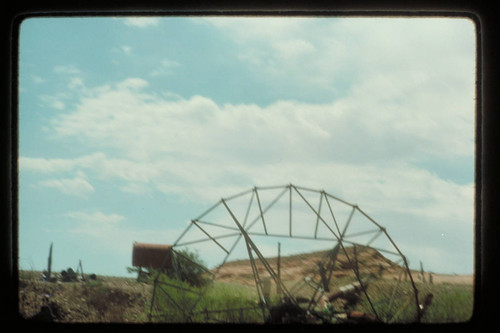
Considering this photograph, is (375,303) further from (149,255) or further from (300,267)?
(149,255)

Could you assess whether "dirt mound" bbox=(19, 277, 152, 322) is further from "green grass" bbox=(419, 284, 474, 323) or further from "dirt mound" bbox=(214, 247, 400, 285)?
"green grass" bbox=(419, 284, 474, 323)

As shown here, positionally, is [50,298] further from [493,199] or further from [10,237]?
[493,199]

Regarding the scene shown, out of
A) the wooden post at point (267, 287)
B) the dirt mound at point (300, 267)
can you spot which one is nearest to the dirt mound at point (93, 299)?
the dirt mound at point (300, 267)

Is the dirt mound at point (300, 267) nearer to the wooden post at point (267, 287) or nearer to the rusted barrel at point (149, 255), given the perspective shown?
the wooden post at point (267, 287)

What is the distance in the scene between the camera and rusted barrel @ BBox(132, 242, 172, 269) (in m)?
7.02

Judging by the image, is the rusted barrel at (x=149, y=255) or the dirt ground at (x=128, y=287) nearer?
the dirt ground at (x=128, y=287)

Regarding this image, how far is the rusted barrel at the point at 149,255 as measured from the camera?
702cm

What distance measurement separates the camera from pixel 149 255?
7.12 meters

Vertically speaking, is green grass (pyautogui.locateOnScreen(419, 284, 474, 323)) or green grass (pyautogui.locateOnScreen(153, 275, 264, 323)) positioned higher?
green grass (pyautogui.locateOnScreen(419, 284, 474, 323))

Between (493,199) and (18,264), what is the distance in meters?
3.77

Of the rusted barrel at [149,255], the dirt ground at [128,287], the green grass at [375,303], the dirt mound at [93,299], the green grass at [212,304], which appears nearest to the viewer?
the green grass at [375,303]

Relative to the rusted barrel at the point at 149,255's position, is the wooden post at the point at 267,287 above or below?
below

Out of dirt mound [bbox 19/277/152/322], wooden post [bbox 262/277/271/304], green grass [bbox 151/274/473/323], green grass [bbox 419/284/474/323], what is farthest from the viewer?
dirt mound [bbox 19/277/152/322]

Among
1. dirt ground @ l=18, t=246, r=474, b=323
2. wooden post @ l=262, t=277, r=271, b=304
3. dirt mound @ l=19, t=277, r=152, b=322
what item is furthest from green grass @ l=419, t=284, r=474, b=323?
dirt mound @ l=19, t=277, r=152, b=322
